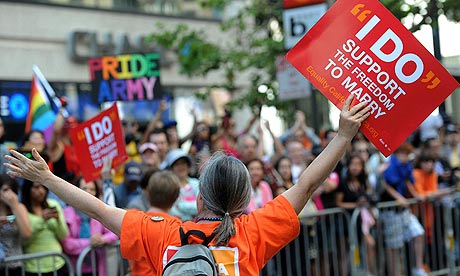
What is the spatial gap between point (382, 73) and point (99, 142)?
3792 millimetres

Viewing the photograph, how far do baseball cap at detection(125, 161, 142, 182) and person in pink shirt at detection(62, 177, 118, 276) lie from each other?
22.0 inches

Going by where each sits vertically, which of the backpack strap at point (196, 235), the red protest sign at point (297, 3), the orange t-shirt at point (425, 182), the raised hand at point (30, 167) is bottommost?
the orange t-shirt at point (425, 182)

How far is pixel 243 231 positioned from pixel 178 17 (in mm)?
17772

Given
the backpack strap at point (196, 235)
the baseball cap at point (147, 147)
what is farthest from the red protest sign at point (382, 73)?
the baseball cap at point (147, 147)

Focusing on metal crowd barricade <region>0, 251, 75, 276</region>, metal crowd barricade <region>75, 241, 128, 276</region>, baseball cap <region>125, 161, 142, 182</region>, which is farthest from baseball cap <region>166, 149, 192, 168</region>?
metal crowd barricade <region>0, 251, 75, 276</region>

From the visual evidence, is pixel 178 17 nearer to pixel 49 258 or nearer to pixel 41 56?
pixel 41 56

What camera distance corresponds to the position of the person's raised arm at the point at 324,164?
377cm

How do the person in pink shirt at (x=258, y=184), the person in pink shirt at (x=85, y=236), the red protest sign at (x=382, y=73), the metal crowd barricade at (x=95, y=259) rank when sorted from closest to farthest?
the red protest sign at (x=382, y=73) < the metal crowd barricade at (x=95, y=259) < the person in pink shirt at (x=85, y=236) < the person in pink shirt at (x=258, y=184)

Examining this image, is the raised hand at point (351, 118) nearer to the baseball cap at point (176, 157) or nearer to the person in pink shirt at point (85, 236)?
the person in pink shirt at point (85, 236)

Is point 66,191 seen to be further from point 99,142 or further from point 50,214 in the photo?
point 99,142

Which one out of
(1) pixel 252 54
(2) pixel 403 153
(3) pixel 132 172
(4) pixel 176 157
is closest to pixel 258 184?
(4) pixel 176 157

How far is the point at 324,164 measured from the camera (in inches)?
150

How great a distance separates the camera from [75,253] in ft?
23.1

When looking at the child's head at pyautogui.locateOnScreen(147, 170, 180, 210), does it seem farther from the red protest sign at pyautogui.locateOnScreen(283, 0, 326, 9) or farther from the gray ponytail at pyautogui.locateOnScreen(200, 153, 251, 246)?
the red protest sign at pyautogui.locateOnScreen(283, 0, 326, 9)
